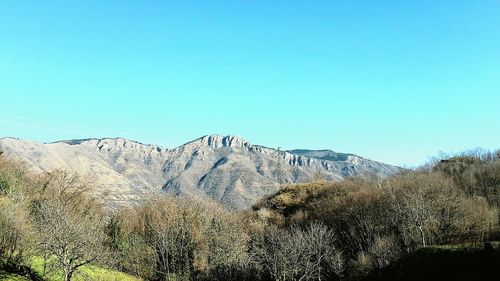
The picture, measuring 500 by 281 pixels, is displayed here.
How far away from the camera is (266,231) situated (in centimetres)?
7281

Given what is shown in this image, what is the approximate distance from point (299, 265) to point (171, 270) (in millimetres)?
20547

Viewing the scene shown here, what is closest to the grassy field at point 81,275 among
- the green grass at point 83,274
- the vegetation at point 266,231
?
the green grass at point 83,274

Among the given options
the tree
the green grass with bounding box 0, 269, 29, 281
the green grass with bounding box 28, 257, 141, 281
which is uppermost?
the tree

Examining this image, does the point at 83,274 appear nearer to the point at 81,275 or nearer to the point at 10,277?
the point at 81,275

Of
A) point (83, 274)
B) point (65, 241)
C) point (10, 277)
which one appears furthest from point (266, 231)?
Answer: point (10, 277)

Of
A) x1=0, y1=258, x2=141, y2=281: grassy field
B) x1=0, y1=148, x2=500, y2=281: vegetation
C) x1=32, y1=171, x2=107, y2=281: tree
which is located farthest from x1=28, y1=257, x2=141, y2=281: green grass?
x1=32, y1=171, x2=107, y2=281: tree

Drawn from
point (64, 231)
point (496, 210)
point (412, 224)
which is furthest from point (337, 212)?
point (64, 231)

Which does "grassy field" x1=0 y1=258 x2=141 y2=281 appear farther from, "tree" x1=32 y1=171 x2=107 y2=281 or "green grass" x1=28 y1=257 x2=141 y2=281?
"tree" x1=32 y1=171 x2=107 y2=281

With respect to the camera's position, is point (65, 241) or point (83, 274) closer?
point (65, 241)

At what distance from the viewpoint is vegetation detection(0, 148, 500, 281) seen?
35.6 metres

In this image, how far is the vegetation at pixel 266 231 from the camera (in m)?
35.6

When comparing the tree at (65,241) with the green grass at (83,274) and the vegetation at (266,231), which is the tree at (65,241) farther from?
the green grass at (83,274)

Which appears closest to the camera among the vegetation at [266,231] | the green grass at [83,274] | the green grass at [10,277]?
the green grass at [10,277]

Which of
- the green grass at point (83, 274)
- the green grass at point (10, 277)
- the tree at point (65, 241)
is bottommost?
the green grass at point (83, 274)
